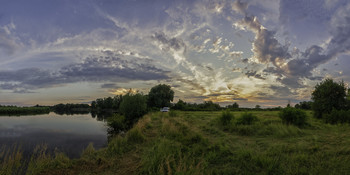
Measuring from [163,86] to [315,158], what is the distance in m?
57.6

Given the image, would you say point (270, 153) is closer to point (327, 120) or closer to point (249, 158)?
point (249, 158)

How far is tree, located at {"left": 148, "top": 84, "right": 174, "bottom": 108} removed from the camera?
194 ft

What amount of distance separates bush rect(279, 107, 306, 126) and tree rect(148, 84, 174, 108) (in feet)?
151

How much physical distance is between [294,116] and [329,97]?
10304 millimetres

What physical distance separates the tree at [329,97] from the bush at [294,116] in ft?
28.3

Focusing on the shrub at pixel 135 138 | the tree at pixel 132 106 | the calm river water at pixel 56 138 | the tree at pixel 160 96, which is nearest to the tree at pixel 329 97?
the shrub at pixel 135 138

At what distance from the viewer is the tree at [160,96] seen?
194 feet

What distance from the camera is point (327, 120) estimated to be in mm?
17094

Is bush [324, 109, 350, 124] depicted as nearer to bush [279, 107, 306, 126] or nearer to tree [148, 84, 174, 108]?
bush [279, 107, 306, 126]

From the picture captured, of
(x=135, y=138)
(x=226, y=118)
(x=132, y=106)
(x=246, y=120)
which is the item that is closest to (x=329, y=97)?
(x=246, y=120)

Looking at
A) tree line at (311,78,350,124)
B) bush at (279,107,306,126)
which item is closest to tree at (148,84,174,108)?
tree line at (311,78,350,124)

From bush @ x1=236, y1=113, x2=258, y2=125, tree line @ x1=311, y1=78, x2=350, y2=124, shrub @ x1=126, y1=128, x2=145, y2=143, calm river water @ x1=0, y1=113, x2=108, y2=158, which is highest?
tree line @ x1=311, y1=78, x2=350, y2=124

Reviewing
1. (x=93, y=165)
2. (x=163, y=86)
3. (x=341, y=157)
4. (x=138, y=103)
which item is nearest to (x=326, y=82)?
(x=341, y=157)

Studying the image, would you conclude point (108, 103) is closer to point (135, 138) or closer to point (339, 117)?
point (135, 138)
